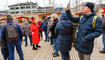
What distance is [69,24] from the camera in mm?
2889

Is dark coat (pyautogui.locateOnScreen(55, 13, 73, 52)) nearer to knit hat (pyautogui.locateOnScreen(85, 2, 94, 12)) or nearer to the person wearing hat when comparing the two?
the person wearing hat

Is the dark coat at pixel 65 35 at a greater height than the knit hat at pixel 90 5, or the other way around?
the knit hat at pixel 90 5

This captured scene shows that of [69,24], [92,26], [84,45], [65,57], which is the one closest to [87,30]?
[92,26]

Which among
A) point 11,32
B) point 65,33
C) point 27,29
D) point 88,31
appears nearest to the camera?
point 88,31

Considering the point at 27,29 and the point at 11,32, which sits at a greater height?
the point at 11,32

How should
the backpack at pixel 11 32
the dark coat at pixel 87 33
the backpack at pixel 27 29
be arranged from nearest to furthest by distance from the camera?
the dark coat at pixel 87 33 < the backpack at pixel 11 32 < the backpack at pixel 27 29

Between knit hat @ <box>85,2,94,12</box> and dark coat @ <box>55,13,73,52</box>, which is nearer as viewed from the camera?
knit hat @ <box>85,2,94,12</box>

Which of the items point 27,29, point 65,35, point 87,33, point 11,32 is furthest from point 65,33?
point 27,29

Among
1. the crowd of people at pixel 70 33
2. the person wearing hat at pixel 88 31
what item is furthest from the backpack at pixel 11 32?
the person wearing hat at pixel 88 31

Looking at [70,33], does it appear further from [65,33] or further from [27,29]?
[27,29]

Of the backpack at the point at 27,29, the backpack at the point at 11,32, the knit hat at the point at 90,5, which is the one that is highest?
the knit hat at the point at 90,5

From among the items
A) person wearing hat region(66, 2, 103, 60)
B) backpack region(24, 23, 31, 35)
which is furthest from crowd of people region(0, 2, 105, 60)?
backpack region(24, 23, 31, 35)

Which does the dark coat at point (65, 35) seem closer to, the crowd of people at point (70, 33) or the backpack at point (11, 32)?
the crowd of people at point (70, 33)

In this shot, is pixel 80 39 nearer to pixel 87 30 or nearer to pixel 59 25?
pixel 87 30
